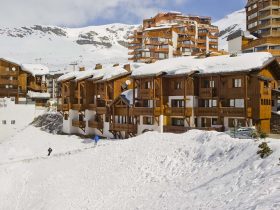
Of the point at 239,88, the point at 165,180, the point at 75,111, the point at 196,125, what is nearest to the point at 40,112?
the point at 75,111

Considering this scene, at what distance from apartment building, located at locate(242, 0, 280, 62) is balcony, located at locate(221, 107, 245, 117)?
103 feet

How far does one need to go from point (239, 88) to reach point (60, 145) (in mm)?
26919

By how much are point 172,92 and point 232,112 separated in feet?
28.3

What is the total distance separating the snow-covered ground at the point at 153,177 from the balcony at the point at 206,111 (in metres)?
11.5

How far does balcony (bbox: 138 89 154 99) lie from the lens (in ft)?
147

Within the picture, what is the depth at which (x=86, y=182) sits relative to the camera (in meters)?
26.2

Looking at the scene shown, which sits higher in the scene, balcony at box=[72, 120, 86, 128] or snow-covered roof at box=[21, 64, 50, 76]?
snow-covered roof at box=[21, 64, 50, 76]

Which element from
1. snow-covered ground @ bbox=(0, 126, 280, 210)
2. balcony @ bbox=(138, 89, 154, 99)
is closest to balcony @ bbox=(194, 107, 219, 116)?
balcony @ bbox=(138, 89, 154, 99)

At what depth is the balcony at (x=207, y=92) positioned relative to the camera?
4069 centimetres

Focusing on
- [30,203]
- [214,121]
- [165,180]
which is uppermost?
[214,121]

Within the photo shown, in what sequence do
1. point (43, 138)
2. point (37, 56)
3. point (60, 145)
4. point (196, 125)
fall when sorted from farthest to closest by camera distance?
point (37, 56) → point (43, 138) → point (60, 145) → point (196, 125)

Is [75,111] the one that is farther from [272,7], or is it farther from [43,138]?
[272,7]

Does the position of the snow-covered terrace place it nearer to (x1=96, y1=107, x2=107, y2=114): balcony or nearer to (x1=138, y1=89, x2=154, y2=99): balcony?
(x1=96, y1=107, x2=107, y2=114): balcony

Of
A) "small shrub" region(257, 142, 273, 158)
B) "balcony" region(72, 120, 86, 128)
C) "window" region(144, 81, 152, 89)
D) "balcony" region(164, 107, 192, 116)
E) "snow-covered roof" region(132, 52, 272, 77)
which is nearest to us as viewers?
"small shrub" region(257, 142, 273, 158)
